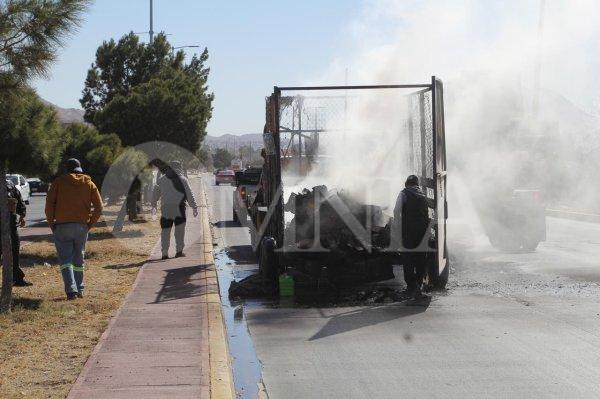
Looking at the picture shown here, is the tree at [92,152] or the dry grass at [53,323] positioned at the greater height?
the tree at [92,152]

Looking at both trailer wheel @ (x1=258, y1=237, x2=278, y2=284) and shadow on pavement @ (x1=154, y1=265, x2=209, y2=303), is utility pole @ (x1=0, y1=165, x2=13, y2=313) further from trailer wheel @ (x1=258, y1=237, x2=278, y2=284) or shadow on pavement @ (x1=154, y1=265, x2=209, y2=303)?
trailer wheel @ (x1=258, y1=237, x2=278, y2=284)

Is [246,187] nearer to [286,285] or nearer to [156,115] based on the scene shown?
[156,115]

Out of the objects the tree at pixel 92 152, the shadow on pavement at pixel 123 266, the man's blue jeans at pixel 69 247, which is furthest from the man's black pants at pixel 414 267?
the tree at pixel 92 152

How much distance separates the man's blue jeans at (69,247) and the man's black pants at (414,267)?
3.87m

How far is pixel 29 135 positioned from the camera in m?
10.2

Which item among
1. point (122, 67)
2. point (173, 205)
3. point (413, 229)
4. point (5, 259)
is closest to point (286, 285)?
point (413, 229)

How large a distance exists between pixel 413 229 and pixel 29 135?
4753 mm

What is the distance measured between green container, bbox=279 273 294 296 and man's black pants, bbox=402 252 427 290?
1.42 metres

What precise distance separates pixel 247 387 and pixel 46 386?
1.49 metres

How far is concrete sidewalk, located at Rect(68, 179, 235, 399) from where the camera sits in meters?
5.91

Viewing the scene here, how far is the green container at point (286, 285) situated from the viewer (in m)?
10.7

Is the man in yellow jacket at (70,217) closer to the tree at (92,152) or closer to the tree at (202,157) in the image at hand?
the tree at (92,152)

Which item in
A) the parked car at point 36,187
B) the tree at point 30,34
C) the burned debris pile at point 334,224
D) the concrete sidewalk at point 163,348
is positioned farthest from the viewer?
the parked car at point 36,187

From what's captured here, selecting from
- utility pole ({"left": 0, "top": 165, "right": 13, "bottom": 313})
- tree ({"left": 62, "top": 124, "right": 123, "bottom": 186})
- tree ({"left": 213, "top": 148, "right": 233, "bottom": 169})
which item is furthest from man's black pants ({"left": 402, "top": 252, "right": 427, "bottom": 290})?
tree ({"left": 213, "top": 148, "right": 233, "bottom": 169})
